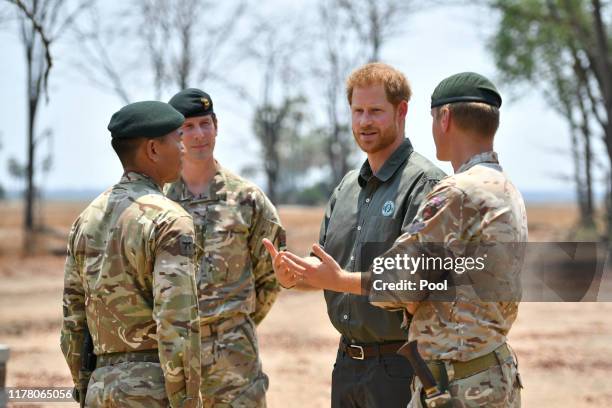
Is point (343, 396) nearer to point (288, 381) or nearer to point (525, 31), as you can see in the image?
point (288, 381)

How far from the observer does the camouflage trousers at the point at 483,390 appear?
3104mm

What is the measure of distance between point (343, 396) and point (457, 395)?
3.20 ft

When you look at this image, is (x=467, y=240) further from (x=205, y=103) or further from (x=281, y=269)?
(x=205, y=103)

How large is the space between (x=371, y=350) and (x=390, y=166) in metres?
0.90

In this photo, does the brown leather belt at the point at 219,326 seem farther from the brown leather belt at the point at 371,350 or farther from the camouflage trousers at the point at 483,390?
the camouflage trousers at the point at 483,390

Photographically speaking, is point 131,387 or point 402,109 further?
point 402,109

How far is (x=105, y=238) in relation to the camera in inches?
141

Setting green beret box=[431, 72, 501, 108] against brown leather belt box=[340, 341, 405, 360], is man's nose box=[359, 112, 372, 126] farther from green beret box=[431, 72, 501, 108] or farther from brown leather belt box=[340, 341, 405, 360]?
brown leather belt box=[340, 341, 405, 360]

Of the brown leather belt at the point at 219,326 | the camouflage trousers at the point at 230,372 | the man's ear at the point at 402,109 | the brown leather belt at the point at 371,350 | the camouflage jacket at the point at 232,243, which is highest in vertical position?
the man's ear at the point at 402,109

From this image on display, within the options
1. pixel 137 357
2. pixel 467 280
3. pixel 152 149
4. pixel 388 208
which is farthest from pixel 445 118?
pixel 137 357

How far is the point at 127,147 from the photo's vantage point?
370cm

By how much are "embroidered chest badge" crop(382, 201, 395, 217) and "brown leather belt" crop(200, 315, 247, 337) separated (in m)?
1.27

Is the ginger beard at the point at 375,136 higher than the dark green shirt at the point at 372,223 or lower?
higher

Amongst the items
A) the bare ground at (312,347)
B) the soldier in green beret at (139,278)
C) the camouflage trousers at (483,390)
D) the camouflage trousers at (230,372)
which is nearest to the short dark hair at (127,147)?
the soldier in green beret at (139,278)
